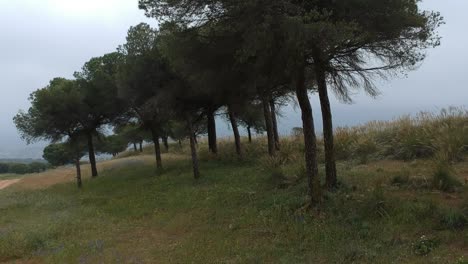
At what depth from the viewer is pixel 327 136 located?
13.0 m

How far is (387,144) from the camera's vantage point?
Result: 58.6 ft

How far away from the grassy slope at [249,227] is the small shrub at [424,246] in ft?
0.32

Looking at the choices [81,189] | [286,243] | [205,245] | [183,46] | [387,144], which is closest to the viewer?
[286,243]

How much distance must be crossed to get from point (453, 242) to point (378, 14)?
16.0 feet

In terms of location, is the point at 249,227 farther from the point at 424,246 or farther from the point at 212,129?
the point at 212,129

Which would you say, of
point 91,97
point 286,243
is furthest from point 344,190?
point 91,97

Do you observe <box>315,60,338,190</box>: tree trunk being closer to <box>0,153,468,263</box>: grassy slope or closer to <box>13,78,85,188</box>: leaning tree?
<box>0,153,468,263</box>: grassy slope

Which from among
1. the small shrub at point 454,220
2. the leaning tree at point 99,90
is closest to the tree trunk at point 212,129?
the leaning tree at point 99,90

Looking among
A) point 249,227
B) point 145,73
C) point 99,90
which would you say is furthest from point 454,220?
point 99,90

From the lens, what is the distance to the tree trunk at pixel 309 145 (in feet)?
38.7

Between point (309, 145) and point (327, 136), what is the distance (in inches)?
40.9

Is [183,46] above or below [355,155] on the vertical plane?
above

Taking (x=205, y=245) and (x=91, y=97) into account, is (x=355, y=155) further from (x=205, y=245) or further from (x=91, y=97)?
(x=91, y=97)

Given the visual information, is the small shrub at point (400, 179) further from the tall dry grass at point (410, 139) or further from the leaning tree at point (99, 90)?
the leaning tree at point (99, 90)
